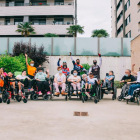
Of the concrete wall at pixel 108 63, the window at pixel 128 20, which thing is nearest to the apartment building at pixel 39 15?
the window at pixel 128 20

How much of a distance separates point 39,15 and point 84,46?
22949mm

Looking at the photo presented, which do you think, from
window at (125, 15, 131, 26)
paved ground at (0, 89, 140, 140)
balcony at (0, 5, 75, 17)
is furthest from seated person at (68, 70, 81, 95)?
balcony at (0, 5, 75, 17)

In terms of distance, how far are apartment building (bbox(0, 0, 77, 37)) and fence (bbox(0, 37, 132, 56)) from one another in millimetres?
19875

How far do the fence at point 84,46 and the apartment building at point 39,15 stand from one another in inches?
782

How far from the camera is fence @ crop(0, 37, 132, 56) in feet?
73.0

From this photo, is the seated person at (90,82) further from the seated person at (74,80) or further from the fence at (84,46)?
the fence at (84,46)

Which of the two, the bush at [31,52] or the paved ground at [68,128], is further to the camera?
the bush at [31,52]

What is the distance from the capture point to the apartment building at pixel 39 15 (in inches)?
1655

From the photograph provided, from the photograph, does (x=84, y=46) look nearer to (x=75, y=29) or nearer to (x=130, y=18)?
(x=130, y=18)

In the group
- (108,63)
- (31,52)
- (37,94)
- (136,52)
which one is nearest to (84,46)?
(108,63)

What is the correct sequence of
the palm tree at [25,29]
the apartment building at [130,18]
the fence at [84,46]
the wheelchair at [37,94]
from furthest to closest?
the palm tree at [25,29] < the apartment building at [130,18] < the fence at [84,46] < the wheelchair at [37,94]

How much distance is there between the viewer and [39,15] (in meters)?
42.7

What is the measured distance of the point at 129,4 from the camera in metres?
38.4

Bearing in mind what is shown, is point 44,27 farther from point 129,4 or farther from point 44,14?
point 129,4
